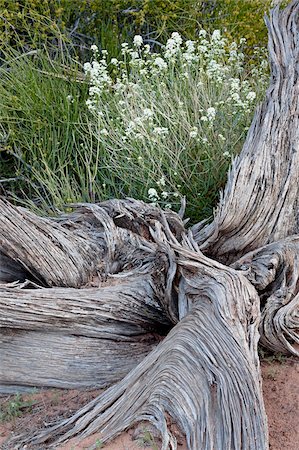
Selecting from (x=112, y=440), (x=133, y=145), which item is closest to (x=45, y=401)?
(x=112, y=440)

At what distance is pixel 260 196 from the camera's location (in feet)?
15.6

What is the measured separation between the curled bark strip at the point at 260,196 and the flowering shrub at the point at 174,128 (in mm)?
549

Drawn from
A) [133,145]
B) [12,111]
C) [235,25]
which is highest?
[235,25]

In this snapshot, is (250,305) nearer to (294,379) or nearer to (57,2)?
(294,379)

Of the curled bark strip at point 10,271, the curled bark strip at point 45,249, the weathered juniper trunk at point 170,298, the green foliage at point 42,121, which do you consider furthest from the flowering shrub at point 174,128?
the curled bark strip at point 10,271

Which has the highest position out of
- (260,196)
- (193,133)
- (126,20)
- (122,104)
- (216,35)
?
(126,20)

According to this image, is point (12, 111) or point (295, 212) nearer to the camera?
point (295, 212)

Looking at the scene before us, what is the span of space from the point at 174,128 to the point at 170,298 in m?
1.89

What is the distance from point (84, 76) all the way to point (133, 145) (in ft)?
4.35

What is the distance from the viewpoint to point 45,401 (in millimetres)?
4234

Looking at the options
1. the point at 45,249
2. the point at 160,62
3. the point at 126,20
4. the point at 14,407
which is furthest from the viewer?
the point at 126,20

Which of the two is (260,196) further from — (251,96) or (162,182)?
(251,96)

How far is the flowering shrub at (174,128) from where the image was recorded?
5527 millimetres

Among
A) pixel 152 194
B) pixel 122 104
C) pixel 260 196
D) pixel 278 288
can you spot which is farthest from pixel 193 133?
pixel 278 288
